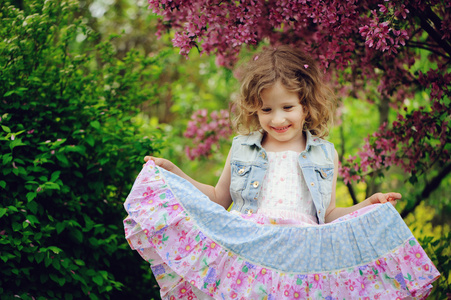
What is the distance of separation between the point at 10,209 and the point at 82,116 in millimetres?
820

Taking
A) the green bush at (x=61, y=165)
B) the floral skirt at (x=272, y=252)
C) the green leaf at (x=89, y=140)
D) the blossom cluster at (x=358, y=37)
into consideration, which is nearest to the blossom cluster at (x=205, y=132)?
the blossom cluster at (x=358, y=37)

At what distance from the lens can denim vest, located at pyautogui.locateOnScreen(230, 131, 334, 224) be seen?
2.28 meters

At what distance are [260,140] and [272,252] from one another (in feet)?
2.37

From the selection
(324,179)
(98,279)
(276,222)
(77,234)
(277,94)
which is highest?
(277,94)

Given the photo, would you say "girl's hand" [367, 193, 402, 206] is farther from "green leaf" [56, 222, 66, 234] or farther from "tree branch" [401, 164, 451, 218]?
"tree branch" [401, 164, 451, 218]

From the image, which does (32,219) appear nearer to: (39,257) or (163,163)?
(39,257)

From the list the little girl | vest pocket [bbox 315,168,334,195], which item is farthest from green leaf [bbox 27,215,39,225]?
vest pocket [bbox 315,168,334,195]

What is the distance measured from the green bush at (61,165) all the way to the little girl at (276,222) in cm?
62

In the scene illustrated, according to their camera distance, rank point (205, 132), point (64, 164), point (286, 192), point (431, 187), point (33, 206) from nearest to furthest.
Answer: point (286, 192) → point (33, 206) → point (64, 164) → point (431, 187) → point (205, 132)

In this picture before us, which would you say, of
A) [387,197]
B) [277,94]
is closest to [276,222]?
[387,197]

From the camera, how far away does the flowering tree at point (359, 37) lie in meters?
2.46

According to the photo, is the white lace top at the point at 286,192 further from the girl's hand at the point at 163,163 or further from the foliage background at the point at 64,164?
the foliage background at the point at 64,164

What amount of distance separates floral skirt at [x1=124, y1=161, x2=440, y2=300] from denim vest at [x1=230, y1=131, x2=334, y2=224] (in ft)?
0.75

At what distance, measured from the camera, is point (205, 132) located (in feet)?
14.4
